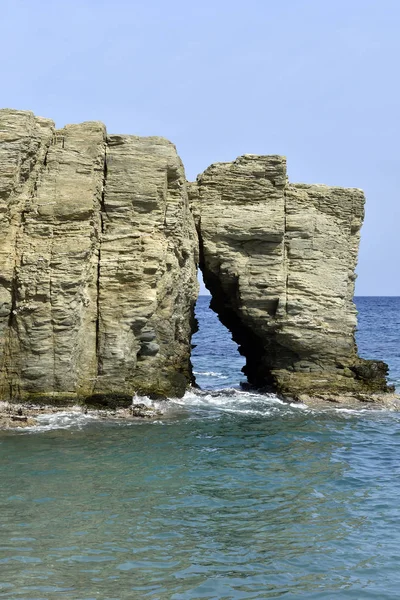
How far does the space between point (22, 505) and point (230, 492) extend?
4.97 meters

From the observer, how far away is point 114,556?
43.6 ft

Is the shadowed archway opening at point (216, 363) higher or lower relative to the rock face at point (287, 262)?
lower

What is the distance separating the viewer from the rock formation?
82.0 ft

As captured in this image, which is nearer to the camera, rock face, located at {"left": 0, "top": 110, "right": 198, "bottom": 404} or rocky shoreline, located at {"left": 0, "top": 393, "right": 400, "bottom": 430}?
rocky shoreline, located at {"left": 0, "top": 393, "right": 400, "bottom": 430}

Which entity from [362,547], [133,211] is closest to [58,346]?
[133,211]

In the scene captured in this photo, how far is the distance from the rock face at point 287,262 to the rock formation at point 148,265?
2.3 inches

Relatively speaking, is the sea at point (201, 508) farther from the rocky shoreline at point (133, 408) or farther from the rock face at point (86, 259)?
the rock face at point (86, 259)

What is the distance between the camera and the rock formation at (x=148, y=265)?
24984mm

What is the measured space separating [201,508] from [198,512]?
0.27 metres

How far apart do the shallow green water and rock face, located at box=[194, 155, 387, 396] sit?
5932 millimetres

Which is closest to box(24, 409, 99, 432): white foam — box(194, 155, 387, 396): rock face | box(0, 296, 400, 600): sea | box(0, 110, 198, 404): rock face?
box(0, 296, 400, 600): sea

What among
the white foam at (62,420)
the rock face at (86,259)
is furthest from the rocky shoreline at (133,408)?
the rock face at (86,259)

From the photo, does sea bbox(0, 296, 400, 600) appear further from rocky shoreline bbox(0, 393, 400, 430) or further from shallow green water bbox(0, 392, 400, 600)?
rocky shoreline bbox(0, 393, 400, 430)

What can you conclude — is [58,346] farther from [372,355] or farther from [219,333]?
[219,333]
